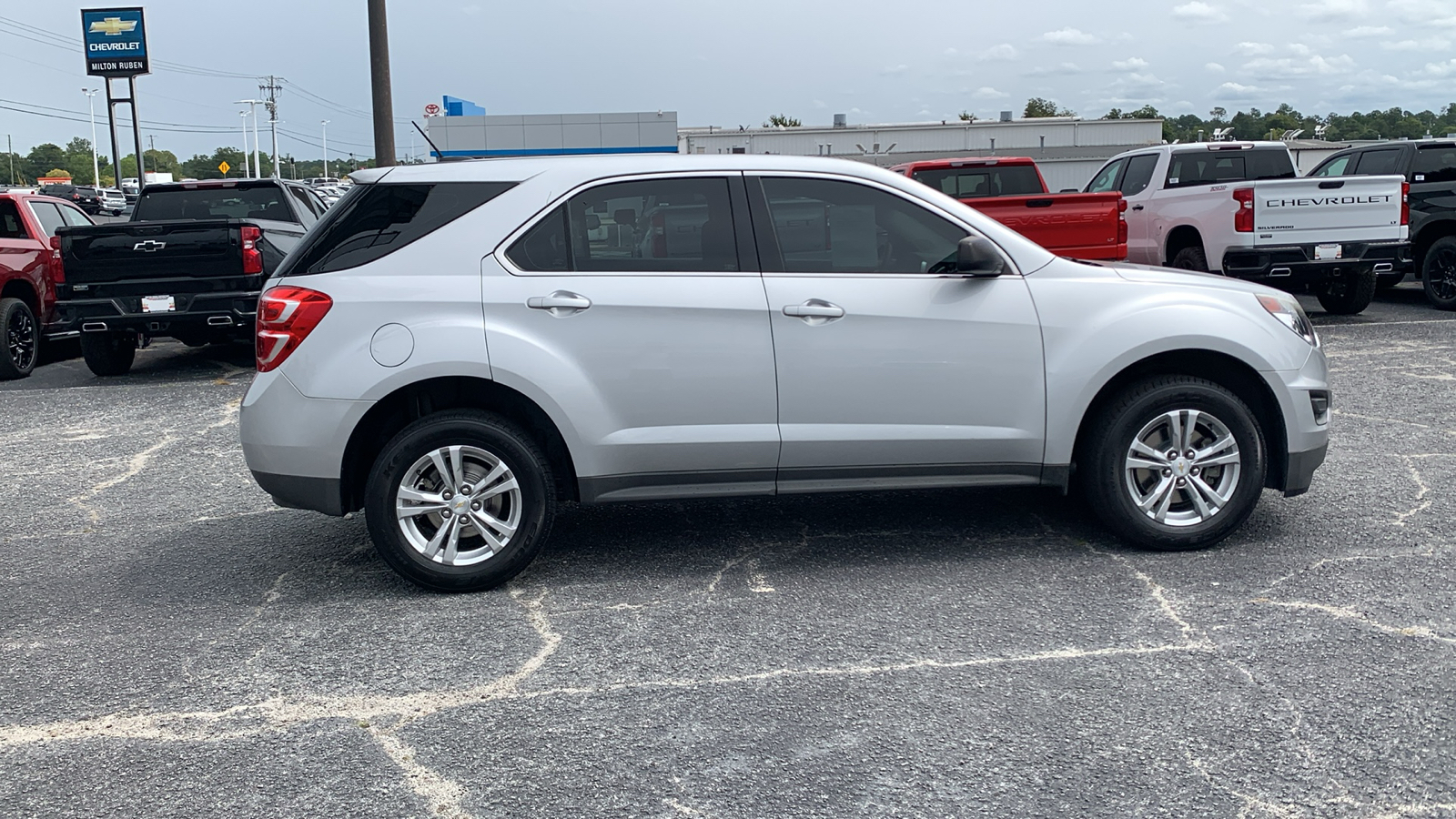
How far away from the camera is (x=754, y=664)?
Answer: 13.8 ft

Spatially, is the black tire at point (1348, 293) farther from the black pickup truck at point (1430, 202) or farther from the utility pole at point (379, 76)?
the utility pole at point (379, 76)

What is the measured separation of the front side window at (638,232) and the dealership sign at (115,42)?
4496cm

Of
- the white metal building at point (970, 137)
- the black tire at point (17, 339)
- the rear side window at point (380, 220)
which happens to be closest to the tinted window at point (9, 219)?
the black tire at point (17, 339)

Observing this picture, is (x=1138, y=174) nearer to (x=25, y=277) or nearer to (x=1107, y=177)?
(x=1107, y=177)

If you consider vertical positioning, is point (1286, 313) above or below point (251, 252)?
below

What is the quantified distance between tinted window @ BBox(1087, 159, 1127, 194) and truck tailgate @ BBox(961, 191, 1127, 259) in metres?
4.01

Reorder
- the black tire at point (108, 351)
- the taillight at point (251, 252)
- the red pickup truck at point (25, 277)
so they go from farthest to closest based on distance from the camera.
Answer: the red pickup truck at point (25, 277)
the black tire at point (108, 351)
the taillight at point (251, 252)

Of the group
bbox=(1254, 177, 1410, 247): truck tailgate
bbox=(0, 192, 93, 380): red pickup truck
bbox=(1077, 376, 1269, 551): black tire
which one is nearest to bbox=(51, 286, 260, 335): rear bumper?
bbox=(0, 192, 93, 380): red pickup truck

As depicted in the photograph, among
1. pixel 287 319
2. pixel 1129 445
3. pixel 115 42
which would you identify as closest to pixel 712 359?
pixel 287 319

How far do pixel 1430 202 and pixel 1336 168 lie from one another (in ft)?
6.67

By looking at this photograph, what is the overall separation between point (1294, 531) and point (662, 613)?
120 inches

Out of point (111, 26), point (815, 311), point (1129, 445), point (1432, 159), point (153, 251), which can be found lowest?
point (1129, 445)

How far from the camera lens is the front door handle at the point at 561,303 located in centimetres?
486

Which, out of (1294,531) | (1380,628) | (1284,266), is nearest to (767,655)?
(1380,628)
